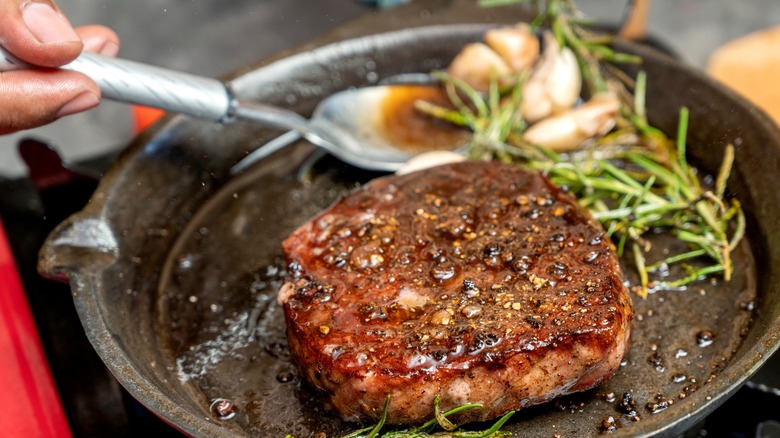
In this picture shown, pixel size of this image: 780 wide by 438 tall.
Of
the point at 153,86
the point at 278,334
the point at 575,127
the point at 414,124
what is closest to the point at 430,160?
the point at 414,124

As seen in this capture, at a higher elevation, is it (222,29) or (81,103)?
(81,103)

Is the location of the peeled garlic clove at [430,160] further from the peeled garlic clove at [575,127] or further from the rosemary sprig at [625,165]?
the peeled garlic clove at [575,127]

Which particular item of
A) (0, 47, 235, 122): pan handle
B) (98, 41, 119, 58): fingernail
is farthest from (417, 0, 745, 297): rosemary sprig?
(98, 41, 119, 58): fingernail

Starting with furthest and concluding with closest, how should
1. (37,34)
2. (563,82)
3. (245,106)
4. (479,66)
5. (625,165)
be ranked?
1. (479,66)
2. (563,82)
3. (625,165)
4. (245,106)
5. (37,34)

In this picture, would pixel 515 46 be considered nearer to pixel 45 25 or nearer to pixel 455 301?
pixel 455 301

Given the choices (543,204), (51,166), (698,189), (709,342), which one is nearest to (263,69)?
(51,166)

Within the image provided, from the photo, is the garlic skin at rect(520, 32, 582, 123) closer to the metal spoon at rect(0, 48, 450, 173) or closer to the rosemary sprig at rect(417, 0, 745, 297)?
the rosemary sprig at rect(417, 0, 745, 297)
